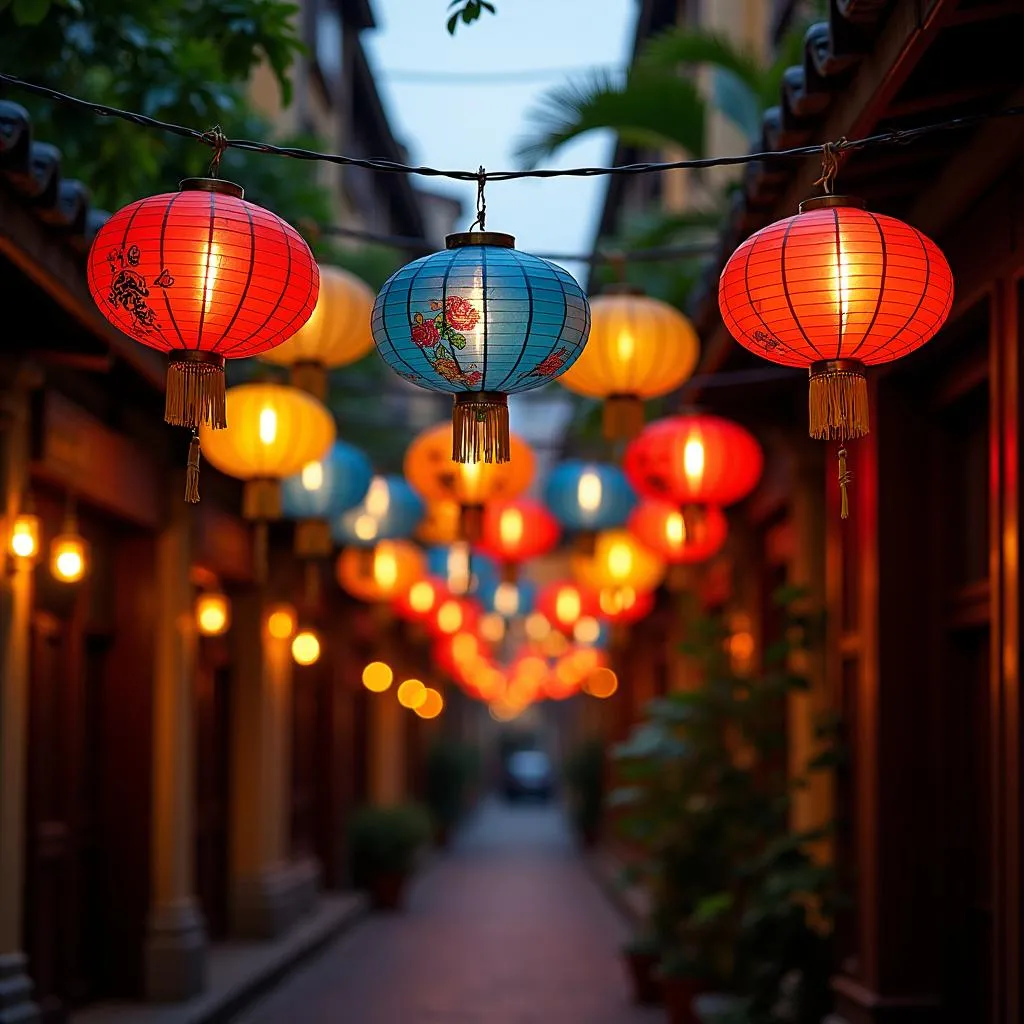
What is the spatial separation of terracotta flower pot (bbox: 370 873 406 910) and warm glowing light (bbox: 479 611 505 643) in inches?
216

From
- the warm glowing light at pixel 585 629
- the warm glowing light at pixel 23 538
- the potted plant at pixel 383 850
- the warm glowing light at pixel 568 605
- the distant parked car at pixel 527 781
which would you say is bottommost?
the distant parked car at pixel 527 781

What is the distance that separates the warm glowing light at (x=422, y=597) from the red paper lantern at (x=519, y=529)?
5.76 metres

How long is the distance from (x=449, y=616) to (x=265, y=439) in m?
12.9

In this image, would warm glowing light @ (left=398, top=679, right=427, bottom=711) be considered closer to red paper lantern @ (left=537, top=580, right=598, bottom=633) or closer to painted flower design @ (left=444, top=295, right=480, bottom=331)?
red paper lantern @ (left=537, top=580, right=598, bottom=633)

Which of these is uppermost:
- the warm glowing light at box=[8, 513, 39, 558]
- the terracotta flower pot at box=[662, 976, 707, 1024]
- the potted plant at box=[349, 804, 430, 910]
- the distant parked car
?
the warm glowing light at box=[8, 513, 39, 558]

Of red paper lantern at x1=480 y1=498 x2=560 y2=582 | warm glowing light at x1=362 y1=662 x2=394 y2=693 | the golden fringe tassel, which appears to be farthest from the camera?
warm glowing light at x1=362 y1=662 x2=394 y2=693

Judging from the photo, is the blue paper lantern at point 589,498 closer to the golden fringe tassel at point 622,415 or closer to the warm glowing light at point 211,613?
the warm glowing light at point 211,613

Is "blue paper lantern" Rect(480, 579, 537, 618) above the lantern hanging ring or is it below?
below

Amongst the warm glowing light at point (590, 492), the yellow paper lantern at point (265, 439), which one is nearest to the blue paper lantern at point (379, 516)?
the warm glowing light at point (590, 492)

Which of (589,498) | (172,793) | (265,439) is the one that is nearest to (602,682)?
(589,498)

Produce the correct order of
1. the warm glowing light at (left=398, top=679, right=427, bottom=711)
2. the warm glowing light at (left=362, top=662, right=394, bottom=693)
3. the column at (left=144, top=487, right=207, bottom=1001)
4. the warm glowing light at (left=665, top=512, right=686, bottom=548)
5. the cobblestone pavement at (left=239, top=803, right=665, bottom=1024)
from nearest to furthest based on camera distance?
the warm glowing light at (left=665, top=512, right=686, bottom=548)
the column at (left=144, top=487, right=207, bottom=1001)
the cobblestone pavement at (left=239, top=803, right=665, bottom=1024)
the warm glowing light at (left=362, top=662, right=394, bottom=693)
the warm glowing light at (left=398, top=679, right=427, bottom=711)

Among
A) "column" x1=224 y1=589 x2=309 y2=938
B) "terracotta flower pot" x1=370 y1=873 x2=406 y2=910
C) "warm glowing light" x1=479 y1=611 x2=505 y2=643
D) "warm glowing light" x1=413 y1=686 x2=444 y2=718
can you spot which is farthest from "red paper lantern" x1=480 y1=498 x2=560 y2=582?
"warm glowing light" x1=413 y1=686 x2=444 y2=718

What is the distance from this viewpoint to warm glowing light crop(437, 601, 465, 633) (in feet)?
70.7

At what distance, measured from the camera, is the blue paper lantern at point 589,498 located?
44.2 ft
